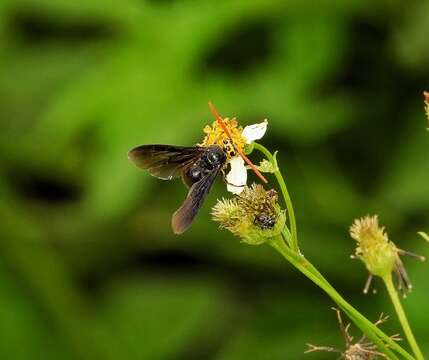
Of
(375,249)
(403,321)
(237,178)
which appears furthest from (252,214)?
(403,321)

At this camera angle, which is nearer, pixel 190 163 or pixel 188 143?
pixel 190 163

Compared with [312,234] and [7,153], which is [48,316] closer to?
[7,153]

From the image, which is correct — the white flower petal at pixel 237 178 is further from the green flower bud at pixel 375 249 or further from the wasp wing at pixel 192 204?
the green flower bud at pixel 375 249

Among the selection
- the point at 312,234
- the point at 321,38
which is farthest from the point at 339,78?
the point at 312,234

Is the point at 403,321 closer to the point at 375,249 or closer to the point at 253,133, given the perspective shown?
the point at 375,249

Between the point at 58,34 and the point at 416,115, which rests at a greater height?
the point at 58,34

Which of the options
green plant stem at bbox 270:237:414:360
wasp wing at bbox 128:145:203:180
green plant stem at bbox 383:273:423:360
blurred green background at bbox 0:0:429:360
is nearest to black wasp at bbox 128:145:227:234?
wasp wing at bbox 128:145:203:180
